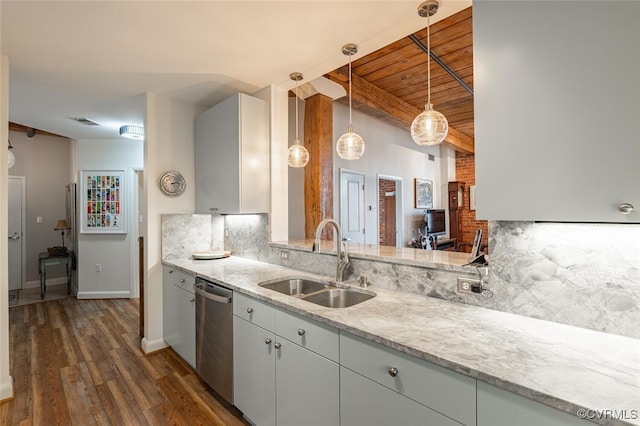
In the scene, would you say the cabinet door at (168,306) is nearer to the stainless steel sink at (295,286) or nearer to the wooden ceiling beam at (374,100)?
the stainless steel sink at (295,286)

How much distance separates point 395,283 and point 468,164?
7.37 m

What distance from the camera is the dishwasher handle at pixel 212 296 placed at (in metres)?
2.15

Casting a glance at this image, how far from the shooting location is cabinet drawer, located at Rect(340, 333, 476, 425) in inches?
41.1

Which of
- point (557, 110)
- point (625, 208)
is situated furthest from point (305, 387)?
point (557, 110)

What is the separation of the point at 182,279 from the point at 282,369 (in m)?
1.50

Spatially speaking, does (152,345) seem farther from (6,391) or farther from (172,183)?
(172,183)

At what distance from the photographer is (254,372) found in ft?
6.37

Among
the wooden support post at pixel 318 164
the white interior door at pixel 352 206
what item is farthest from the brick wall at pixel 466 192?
the wooden support post at pixel 318 164

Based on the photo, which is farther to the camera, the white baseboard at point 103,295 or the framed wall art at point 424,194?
the framed wall art at point 424,194

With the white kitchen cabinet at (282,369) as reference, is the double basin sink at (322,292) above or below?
above

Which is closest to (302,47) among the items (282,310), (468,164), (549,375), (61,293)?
(282,310)

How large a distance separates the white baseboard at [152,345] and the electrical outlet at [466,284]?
9.45 feet

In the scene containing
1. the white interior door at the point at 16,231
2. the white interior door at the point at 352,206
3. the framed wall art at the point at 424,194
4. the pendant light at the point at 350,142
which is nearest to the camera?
the pendant light at the point at 350,142

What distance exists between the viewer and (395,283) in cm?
194
